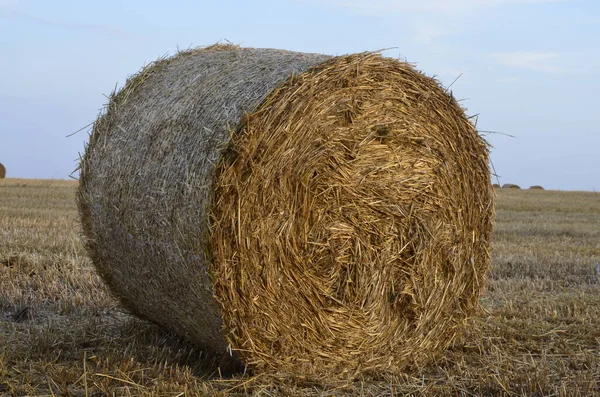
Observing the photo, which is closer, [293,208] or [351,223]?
[293,208]

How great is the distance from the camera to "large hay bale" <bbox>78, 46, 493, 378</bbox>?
437 centimetres

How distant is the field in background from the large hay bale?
260 millimetres

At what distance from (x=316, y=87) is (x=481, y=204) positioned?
5.49 ft

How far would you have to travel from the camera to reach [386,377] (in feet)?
16.0

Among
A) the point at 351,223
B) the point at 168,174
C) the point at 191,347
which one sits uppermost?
the point at 168,174

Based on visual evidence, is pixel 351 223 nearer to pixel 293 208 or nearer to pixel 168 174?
pixel 293 208

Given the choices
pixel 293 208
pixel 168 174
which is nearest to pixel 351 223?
pixel 293 208

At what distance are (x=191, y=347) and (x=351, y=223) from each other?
1.50 metres

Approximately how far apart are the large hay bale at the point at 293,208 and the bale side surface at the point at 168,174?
0.05 ft

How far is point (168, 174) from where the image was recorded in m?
4.56

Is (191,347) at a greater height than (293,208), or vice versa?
(293,208)

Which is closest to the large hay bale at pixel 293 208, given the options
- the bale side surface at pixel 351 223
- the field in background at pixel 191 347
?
the bale side surface at pixel 351 223

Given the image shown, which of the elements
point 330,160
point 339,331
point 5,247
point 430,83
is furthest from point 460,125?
point 5,247

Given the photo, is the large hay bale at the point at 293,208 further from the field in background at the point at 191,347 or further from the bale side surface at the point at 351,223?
the field in background at the point at 191,347
